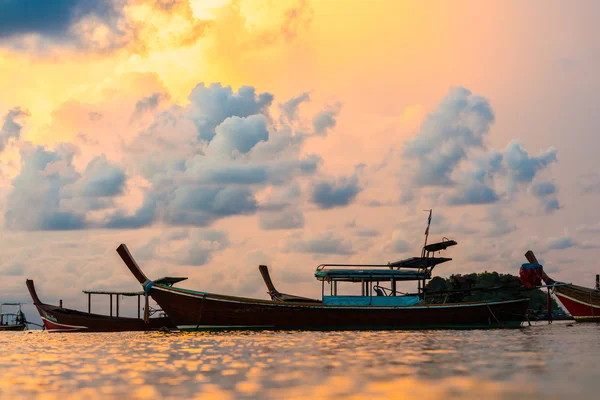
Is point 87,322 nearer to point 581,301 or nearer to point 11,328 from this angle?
point 11,328

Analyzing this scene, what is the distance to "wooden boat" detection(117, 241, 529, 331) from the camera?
4184 centimetres

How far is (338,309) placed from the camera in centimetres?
4209

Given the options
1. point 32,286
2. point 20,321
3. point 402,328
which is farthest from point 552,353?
point 20,321

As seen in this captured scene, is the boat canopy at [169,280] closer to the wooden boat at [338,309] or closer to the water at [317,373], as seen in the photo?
the wooden boat at [338,309]

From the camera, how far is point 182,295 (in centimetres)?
4216

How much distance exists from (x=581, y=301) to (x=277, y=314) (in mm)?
32068

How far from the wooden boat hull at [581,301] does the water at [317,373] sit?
37.0 meters

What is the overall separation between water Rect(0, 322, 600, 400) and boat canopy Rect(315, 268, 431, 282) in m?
15.9

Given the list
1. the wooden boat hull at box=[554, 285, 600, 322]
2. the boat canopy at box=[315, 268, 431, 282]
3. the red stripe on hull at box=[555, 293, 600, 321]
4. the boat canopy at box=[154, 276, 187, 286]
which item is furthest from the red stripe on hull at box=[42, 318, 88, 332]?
the red stripe on hull at box=[555, 293, 600, 321]

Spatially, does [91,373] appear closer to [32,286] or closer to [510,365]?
[510,365]

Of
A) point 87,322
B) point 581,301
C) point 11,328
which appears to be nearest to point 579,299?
point 581,301

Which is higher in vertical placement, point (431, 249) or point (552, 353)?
point (431, 249)

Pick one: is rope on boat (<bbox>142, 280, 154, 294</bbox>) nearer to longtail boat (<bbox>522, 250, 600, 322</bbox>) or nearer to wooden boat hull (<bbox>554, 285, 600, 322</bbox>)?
longtail boat (<bbox>522, 250, 600, 322</bbox>)

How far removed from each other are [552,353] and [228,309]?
74.4 feet
